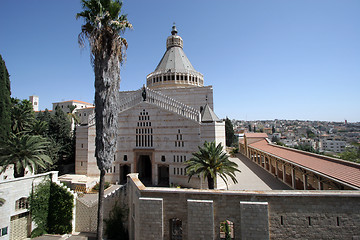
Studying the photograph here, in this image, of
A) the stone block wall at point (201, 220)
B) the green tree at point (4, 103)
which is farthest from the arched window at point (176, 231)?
the green tree at point (4, 103)

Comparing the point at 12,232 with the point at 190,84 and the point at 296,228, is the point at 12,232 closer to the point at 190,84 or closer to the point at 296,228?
the point at 296,228

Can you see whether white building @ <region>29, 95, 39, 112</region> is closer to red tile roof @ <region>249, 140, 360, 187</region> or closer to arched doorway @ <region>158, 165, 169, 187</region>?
arched doorway @ <region>158, 165, 169, 187</region>

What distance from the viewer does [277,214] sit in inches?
366

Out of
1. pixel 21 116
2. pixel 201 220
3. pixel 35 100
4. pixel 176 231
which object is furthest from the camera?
pixel 35 100

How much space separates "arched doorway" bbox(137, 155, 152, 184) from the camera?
25.2 m

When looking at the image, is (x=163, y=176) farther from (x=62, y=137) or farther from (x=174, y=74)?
(x=62, y=137)

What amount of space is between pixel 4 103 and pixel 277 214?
3014 cm

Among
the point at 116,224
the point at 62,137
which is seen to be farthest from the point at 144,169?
the point at 62,137

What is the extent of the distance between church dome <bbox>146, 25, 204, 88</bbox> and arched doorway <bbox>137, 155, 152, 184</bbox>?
14024 millimetres

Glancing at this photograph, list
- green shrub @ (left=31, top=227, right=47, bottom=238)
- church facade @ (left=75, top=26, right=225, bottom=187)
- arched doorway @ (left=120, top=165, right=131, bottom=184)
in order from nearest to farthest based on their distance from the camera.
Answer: green shrub @ (left=31, top=227, right=47, bottom=238) < church facade @ (left=75, top=26, right=225, bottom=187) < arched doorway @ (left=120, top=165, right=131, bottom=184)

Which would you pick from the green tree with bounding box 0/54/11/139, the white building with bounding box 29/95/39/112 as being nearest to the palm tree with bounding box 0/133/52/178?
the green tree with bounding box 0/54/11/139

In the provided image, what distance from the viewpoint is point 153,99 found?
24.3 meters

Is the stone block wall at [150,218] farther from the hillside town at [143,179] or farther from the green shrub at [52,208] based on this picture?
the green shrub at [52,208]

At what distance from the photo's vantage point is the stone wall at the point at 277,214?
9.00 meters
